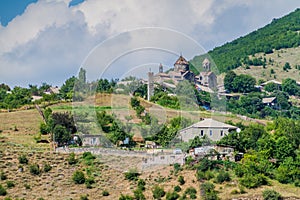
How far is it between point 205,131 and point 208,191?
11694 millimetres

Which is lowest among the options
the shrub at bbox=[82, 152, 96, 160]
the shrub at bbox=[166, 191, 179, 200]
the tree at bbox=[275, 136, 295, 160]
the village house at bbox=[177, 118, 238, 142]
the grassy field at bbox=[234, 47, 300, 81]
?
the shrub at bbox=[166, 191, 179, 200]

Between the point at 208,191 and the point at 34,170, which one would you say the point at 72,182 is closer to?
the point at 34,170

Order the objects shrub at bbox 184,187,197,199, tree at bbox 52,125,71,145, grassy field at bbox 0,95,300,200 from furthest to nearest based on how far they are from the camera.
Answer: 1. tree at bbox 52,125,71,145
2. grassy field at bbox 0,95,300,200
3. shrub at bbox 184,187,197,199

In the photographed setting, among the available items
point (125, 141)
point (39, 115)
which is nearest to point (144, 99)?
point (39, 115)

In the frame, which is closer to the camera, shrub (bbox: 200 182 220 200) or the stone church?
shrub (bbox: 200 182 220 200)

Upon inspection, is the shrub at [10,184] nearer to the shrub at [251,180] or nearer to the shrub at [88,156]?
the shrub at [88,156]

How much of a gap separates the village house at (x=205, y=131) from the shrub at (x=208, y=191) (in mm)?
9917

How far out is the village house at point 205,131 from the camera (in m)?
43.8

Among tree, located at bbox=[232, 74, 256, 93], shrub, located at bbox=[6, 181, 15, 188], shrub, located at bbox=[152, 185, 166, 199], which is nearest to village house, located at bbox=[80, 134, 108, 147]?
shrub, located at bbox=[6, 181, 15, 188]

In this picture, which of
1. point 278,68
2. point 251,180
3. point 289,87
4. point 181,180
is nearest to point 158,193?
point 181,180

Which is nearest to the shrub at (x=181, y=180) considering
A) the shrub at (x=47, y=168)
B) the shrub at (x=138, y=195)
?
the shrub at (x=138, y=195)

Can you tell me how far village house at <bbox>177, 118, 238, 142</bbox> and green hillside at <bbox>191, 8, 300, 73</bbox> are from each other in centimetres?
5848

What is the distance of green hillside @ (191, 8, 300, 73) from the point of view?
11028 centimetres

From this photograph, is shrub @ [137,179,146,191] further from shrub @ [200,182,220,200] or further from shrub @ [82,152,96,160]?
shrub @ [82,152,96,160]
